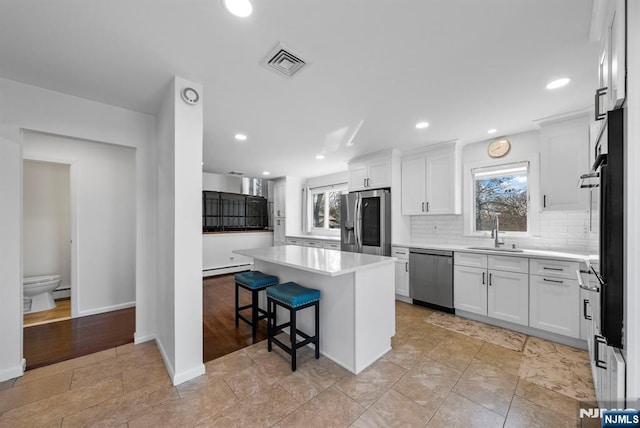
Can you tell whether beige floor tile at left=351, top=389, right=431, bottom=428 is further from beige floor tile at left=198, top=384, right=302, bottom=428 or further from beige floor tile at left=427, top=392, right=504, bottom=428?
beige floor tile at left=198, top=384, right=302, bottom=428

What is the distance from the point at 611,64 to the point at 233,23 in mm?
1859

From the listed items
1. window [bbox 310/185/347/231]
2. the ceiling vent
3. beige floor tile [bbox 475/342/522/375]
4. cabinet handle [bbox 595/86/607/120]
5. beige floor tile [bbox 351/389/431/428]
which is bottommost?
beige floor tile [bbox 475/342/522/375]

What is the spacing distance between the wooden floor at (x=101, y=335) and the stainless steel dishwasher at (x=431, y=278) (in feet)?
7.12

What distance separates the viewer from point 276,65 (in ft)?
5.84

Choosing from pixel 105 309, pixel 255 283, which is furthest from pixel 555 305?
pixel 105 309

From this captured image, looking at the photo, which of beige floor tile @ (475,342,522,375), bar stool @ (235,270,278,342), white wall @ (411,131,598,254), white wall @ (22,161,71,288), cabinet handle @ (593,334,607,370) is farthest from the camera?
white wall @ (22,161,71,288)

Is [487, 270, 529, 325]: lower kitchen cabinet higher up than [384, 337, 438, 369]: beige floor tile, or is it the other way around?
[487, 270, 529, 325]: lower kitchen cabinet

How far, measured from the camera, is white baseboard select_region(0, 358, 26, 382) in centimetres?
190

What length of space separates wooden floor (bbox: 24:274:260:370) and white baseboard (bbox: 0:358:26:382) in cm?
11

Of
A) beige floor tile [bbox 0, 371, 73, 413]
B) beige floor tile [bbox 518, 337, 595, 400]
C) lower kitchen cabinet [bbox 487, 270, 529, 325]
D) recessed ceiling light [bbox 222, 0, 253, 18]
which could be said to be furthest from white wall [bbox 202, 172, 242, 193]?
beige floor tile [bbox 518, 337, 595, 400]

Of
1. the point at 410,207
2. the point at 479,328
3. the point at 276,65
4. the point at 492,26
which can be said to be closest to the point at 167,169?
the point at 276,65

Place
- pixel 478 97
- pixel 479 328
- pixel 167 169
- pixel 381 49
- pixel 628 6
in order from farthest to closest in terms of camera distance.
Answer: pixel 479 328 → pixel 478 97 → pixel 167 169 → pixel 381 49 → pixel 628 6

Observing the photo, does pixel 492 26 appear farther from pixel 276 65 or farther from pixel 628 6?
pixel 276 65

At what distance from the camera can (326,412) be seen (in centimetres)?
160
